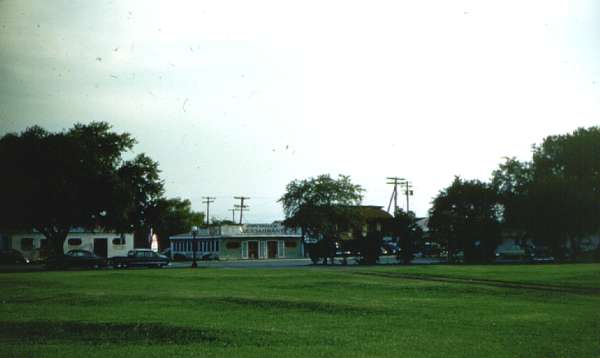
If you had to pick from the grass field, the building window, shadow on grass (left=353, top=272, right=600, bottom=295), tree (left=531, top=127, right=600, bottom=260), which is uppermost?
tree (left=531, top=127, right=600, bottom=260)

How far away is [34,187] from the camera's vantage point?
46688 mm

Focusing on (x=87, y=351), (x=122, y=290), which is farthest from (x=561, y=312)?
(x=122, y=290)

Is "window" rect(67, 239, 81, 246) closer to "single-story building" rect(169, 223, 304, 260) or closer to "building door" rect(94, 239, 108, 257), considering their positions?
"building door" rect(94, 239, 108, 257)

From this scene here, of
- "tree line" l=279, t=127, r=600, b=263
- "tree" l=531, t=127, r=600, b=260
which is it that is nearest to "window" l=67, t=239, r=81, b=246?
"tree line" l=279, t=127, r=600, b=263

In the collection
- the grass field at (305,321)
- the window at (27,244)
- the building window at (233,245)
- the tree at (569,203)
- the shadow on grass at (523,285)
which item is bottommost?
the shadow on grass at (523,285)

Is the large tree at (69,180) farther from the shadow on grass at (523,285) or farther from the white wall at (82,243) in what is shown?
the shadow on grass at (523,285)

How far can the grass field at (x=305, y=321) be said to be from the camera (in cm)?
1102

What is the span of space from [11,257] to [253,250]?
3100 centimetres

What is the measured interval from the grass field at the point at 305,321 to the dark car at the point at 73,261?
24.2m

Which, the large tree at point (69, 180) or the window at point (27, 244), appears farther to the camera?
the window at point (27, 244)

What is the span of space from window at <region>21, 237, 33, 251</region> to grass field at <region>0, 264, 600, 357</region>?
4892cm

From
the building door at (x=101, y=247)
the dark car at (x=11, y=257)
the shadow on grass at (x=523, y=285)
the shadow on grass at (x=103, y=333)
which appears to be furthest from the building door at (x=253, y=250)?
the shadow on grass at (x=103, y=333)

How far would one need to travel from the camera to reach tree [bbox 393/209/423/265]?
48.8m

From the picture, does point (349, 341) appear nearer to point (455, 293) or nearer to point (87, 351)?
point (87, 351)
